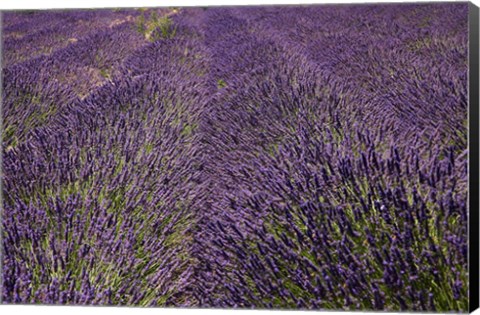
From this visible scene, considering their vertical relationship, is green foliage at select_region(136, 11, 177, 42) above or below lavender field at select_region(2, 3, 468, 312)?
above

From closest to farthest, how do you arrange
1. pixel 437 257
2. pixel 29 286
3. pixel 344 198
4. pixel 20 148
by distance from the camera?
1. pixel 437 257
2. pixel 344 198
3. pixel 29 286
4. pixel 20 148

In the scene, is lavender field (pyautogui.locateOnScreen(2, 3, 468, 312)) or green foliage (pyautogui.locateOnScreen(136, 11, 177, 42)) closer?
lavender field (pyautogui.locateOnScreen(2, 3, 468, 312))

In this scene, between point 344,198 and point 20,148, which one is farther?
point 20,148

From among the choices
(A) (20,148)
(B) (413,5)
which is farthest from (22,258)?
(B) (413,5)

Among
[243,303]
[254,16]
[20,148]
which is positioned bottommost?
[243,303]

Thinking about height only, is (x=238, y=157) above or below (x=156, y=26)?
below

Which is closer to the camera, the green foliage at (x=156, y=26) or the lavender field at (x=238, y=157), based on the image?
the lavender field at (x=238, y=157)

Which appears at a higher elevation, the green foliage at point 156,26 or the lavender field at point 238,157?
the green foliage at point 156,26

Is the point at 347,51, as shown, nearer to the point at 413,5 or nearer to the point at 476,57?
the point at 413,5
